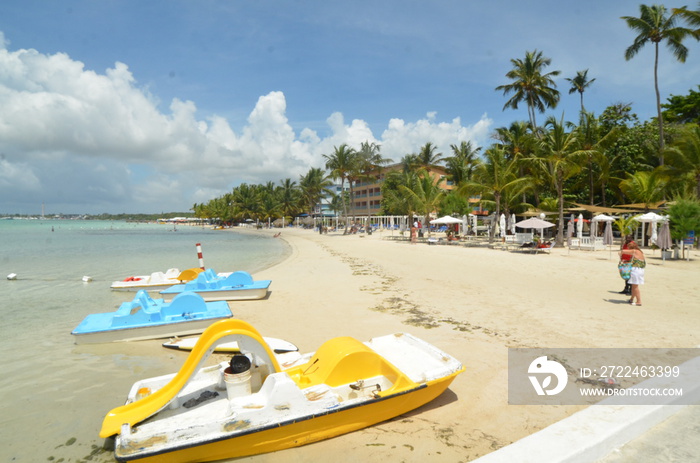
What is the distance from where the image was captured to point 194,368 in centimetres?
344

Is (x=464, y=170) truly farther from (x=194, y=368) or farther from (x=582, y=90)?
(x=194, y=368)

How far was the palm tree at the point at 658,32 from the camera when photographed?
25719mm

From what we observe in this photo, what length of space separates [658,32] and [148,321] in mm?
35850

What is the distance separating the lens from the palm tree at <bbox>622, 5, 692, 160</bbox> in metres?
25.7

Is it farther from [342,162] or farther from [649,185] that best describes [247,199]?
[649,185]

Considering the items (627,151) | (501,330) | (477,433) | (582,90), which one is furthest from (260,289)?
(582,90)

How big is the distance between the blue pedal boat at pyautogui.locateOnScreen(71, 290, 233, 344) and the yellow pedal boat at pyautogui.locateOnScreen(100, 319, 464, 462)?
9.85 feet

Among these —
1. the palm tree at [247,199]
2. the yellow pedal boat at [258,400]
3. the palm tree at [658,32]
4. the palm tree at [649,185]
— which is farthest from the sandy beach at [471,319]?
the palm tree at [247,199]

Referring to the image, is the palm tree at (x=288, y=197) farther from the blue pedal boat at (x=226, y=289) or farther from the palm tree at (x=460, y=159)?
the blue pedal boat at (x=226, y=289)

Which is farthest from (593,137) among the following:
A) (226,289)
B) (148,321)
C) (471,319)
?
(148,321)

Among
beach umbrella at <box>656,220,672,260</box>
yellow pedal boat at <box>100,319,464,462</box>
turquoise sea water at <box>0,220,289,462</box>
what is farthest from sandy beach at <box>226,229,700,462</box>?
turquoise sea water at <box>0,220,289,462</box>

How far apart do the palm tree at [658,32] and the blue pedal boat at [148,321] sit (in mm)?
30831

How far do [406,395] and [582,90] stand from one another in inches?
1895

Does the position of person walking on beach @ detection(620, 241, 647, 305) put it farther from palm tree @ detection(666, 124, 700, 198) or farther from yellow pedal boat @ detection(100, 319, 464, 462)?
palm tree @ detection(666, 124, 700, 198)
